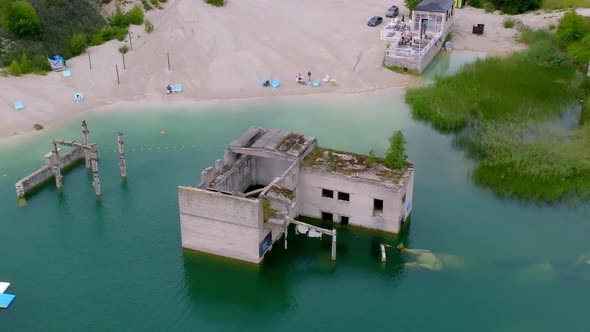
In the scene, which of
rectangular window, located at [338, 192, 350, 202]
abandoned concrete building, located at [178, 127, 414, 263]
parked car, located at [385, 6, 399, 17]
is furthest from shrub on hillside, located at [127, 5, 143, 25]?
rectangular window, located at [338, 192, 350, 202]

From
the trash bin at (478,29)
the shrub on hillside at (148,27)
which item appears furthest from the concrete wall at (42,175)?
the trash bin at (478,29)

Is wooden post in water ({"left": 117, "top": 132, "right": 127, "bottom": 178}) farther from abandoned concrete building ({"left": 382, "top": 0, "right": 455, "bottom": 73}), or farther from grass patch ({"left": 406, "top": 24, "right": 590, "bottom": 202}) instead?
abandoned concrete building ({"left": 382, "top": 0, "right": 455, "bottom": 73})

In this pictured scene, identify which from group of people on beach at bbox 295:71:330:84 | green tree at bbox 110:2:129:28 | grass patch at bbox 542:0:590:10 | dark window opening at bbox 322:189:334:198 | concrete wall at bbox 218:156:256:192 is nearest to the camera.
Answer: concrete wall at bbox 218:156:256:192

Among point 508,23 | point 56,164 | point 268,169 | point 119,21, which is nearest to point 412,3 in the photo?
point 508,23

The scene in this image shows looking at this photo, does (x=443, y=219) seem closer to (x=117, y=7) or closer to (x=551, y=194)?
(x=551, y=194)

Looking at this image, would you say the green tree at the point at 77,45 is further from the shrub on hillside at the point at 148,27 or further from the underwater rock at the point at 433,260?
the underwater rock at the point at 433,260
